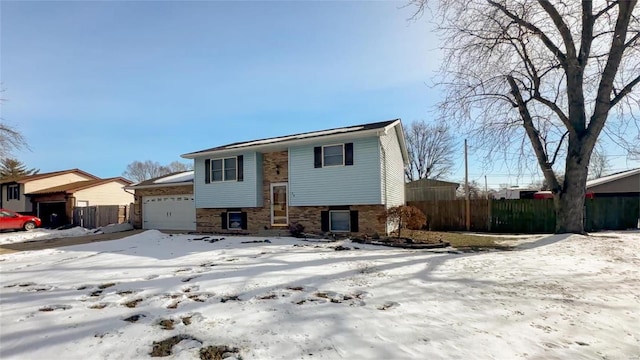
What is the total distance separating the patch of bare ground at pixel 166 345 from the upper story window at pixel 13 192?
106 feet

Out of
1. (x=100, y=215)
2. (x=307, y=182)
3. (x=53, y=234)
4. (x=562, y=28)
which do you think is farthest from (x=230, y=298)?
(x=100, y=215)

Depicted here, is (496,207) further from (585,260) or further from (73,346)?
(73,346)

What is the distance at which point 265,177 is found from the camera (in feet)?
51.9

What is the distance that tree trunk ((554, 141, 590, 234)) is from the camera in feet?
38.3

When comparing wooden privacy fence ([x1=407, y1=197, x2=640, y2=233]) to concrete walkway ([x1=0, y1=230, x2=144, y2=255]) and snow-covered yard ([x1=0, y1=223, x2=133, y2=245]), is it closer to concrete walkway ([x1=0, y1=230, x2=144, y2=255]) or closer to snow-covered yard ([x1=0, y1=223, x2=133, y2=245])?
concrete walkway ([x1=0, y1=230, x2=144, y2=255])

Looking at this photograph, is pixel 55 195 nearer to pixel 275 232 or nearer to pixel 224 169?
pixel 224 169

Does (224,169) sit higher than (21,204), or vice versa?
(224,169)

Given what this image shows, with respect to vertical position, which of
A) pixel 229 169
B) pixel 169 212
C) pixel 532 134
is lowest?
pixel 169 212

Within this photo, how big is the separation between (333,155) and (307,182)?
165 cm

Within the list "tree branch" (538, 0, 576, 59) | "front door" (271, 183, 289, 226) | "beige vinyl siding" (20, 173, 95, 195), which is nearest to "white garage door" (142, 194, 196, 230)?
"front door" (271, 183, 289, 226)

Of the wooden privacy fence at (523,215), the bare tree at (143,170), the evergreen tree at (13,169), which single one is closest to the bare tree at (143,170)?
the bare tree at (143,170)

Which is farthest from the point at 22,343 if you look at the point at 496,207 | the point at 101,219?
the point at 101,219

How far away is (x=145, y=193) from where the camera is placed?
67.8 ft

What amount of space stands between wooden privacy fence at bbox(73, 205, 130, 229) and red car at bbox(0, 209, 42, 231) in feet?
7.64
